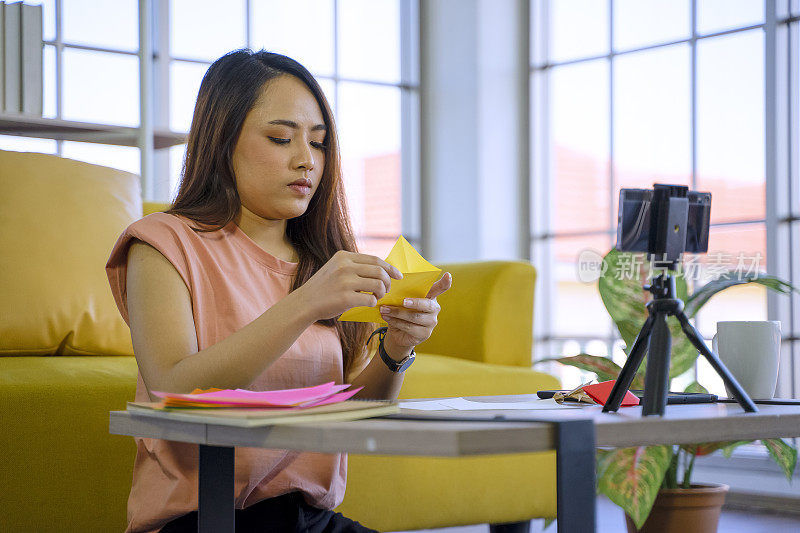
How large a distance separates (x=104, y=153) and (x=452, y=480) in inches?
88.4

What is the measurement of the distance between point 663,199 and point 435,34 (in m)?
3.80

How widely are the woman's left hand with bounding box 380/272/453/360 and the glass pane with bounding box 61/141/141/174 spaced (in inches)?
101

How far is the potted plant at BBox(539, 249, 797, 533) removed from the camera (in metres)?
2.00

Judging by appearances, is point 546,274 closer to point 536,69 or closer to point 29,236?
point 536,69

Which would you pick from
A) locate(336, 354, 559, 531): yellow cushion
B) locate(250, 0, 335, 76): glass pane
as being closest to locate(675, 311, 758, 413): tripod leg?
locate(336, 354, 559, 531): yellow cushion

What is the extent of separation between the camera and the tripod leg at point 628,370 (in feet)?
3.24

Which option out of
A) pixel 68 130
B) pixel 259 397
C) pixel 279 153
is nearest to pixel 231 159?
pixel 279 153

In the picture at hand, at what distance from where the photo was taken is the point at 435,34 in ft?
15.1

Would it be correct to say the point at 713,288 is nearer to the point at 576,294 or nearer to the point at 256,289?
the point at 256,289

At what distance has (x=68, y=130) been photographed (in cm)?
311

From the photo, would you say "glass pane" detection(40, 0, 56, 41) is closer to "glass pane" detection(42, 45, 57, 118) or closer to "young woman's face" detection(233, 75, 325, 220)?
"glass pane" detection(42, 45, 57, 118)

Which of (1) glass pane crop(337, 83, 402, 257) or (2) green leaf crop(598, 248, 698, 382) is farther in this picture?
(1) glass pane crop(337, 83, 402, 257)

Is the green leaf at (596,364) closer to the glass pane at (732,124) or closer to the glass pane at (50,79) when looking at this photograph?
the glass pane at (732,124)

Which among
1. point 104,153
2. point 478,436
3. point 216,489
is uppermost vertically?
point 104,153
